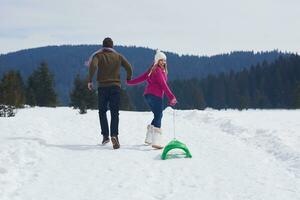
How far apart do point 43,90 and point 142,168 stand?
6271cm

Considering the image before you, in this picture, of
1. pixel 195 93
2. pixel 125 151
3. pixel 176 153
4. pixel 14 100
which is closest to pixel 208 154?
pixel 176 153

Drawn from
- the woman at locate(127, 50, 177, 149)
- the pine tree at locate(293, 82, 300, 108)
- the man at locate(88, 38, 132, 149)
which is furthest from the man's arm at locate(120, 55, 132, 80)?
the pine tree at locate(293, 82, 300, 108)

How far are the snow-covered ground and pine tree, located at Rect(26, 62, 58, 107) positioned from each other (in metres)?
57.0

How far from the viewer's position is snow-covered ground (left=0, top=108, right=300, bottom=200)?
20.4 ft

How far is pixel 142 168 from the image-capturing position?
308 inches

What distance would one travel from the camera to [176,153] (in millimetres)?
9133

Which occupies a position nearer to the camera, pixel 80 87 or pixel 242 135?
pixel 242 135

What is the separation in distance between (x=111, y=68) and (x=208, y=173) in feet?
13.0

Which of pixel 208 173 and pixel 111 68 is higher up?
pixel 111 68

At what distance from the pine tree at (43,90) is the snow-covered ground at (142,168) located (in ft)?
187

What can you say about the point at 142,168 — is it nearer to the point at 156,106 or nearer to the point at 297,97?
the point at 156,106

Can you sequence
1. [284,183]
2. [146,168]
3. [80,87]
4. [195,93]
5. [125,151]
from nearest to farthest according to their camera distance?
[284,183]
[146,168]
[125,151]
[80,87]
[195,93]

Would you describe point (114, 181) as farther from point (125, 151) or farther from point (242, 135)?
point (242, 135)

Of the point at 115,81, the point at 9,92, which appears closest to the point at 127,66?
the point at 115,81
